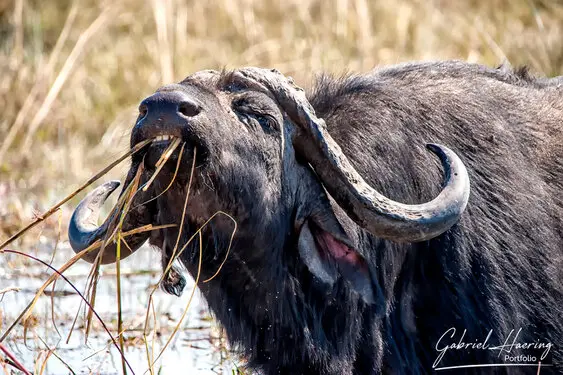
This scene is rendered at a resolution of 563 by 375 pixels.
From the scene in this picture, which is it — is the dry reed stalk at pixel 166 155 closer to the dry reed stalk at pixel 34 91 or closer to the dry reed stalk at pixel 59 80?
the dry reed stalk at pixel 59 80

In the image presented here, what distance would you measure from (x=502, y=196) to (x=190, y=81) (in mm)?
1326

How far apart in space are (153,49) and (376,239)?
697cm

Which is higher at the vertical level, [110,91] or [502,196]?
[110,91]

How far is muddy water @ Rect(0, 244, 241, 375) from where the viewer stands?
5.52 m

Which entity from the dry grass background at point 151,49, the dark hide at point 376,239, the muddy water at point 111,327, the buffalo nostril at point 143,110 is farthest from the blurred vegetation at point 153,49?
the buffalo nostril at point 143,110

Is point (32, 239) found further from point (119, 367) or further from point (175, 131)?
point (175, 131)

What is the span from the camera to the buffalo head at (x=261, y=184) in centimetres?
391

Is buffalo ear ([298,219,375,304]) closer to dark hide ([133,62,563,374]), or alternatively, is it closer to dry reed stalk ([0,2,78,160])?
dark hide ([133,62,563,374])

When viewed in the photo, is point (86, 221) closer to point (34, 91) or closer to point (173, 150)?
point (173, 150)

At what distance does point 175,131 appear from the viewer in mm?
3826

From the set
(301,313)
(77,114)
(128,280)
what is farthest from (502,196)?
(77,114)
